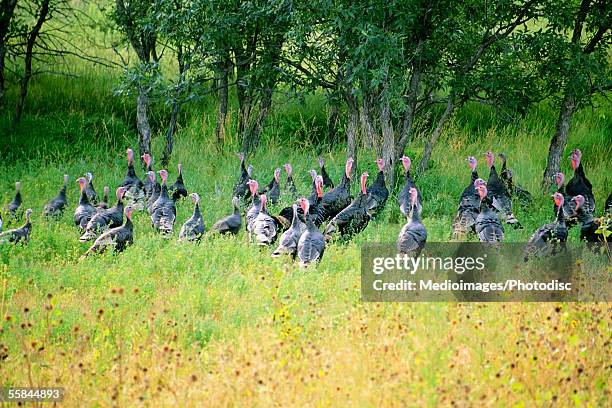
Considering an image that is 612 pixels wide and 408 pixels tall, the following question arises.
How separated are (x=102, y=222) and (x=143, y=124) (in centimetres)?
463

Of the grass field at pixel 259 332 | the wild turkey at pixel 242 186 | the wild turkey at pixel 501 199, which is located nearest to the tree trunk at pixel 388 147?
the grass field at pixel 259 332

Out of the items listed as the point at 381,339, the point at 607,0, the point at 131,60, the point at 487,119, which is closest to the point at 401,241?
the point at 381,339

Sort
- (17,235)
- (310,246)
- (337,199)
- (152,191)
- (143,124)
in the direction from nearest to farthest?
(310,246) < (17,235) < (337,199) < (152,191) < (143,124)

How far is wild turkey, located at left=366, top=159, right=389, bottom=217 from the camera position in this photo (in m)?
12.2

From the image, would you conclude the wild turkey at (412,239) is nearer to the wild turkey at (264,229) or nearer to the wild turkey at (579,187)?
the wild turkey at (264,229)

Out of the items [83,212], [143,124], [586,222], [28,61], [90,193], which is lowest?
[90,193]

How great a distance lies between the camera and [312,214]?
1127 cm

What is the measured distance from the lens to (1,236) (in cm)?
1012

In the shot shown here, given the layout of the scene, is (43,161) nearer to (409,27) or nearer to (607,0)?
(409,27)

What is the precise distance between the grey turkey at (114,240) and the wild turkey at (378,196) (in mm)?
3475

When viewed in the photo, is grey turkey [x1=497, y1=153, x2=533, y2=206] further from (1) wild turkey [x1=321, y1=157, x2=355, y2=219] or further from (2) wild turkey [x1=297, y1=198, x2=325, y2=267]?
(2) wild turkey [x1=297, y1=198, x2=325, y2=267]

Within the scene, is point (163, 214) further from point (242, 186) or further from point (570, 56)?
point (570, 56)

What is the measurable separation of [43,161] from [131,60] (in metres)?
8.12

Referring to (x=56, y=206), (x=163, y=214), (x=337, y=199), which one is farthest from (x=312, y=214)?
(x=56, y=206)
